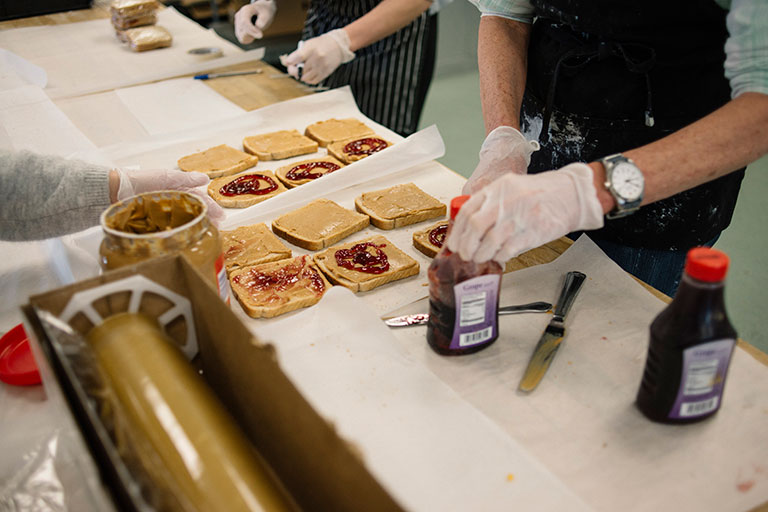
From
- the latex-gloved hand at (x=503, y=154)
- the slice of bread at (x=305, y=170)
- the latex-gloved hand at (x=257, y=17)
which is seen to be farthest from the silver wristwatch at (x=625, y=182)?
the latex-gloved hand at (x=257, y=17)

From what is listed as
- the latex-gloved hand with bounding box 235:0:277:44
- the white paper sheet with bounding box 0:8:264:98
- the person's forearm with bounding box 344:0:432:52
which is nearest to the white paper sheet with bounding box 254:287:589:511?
the person's forearm with bounding box 344:0:432:52

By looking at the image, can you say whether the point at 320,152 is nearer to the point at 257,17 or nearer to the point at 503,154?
the point at 503,154

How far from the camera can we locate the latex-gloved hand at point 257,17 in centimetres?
316

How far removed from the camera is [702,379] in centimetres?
107

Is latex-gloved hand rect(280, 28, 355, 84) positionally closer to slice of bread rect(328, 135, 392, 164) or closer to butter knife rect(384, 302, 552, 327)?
slice of bread rect(328, 135, 392, 164)

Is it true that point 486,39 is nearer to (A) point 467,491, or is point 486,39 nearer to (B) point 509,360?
(B) point 509,360

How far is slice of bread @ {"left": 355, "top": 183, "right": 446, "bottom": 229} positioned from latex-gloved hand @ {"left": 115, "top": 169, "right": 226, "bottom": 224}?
1.78 ft

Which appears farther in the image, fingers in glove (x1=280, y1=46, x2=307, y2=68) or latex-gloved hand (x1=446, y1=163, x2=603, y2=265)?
fingers in glove (x1=280, y1=46, x2=307, y2=68)

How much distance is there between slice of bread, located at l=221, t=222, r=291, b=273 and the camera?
1.77 metres

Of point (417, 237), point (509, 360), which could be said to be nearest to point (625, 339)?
point (509, 360)

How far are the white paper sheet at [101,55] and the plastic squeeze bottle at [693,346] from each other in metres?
2.95

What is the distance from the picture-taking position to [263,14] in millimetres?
3170

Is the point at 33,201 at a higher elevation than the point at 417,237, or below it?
higher

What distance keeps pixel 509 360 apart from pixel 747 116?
0.75m
